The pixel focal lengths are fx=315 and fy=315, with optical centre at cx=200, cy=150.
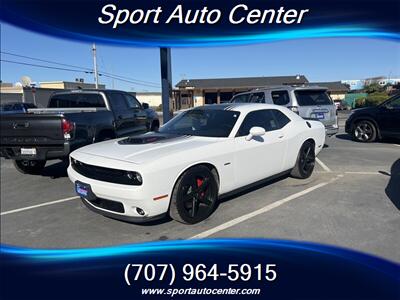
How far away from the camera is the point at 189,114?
5176mm

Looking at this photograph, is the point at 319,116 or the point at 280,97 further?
the point at 280,97

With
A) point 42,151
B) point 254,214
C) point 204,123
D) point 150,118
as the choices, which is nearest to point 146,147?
point 204,123

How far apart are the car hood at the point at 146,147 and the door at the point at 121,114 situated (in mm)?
3076

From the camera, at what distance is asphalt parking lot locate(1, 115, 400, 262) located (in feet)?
11.8

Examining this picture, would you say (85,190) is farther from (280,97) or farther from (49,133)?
(280,97)

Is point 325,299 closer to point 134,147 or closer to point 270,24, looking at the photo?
point 134,147

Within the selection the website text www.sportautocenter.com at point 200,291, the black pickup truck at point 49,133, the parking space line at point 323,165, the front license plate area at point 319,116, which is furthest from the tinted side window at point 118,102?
the website text www.sportautocenter.com at point 200,291

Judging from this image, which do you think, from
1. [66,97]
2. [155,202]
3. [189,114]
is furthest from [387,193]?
[66,97]

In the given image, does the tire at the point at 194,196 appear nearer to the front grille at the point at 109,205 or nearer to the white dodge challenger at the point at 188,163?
the white dodge challenger at the point at 188,163

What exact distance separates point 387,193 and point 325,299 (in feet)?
9.59

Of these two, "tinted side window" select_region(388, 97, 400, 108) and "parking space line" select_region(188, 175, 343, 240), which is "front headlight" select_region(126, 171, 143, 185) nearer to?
"parking space line" select_region(188, 175, 343, 240)

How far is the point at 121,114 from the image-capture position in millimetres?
7633

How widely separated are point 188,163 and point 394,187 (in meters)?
3.73

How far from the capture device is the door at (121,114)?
7.42 metres
